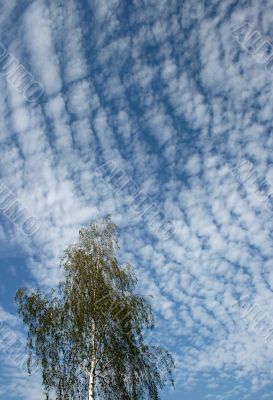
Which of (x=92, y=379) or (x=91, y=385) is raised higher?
(x=92, y=379)

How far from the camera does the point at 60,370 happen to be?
61.3ft

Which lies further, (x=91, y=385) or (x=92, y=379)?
(x=92, y=379)

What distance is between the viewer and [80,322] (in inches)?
753

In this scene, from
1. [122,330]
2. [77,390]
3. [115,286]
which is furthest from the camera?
[115,286]

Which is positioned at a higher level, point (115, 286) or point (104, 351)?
point (115, 286)

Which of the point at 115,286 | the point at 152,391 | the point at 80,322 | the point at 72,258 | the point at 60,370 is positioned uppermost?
the point at 72,258

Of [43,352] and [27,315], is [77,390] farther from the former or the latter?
[27,315]

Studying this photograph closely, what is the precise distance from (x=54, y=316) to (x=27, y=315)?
1291 millimetres

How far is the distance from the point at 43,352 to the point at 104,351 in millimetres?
2764

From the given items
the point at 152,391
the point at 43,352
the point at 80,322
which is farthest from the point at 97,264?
the point at 152,391

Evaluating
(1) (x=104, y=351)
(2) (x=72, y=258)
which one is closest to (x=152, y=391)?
(1) (x=104, y=351)

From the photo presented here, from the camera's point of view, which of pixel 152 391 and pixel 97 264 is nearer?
pixel 152 391

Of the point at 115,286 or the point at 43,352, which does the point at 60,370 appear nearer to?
the point at 43,352

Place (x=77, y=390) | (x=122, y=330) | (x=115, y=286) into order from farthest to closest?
(x=115, y=286) < (x=122, y=330) < (x=77, y=390)
